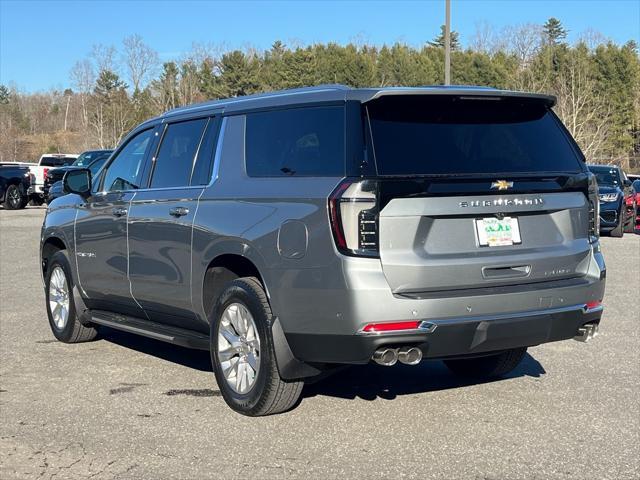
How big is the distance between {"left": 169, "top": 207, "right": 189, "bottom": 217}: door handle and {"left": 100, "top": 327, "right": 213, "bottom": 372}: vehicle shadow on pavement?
54.9 inches

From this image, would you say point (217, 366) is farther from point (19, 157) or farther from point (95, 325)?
point (19, 157)

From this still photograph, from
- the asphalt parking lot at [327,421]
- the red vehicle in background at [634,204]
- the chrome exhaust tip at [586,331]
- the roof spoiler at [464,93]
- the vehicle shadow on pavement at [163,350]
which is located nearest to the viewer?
the asphalt parking lot at [327,421]

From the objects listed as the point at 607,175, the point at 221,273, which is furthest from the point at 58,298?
the point at 607,175

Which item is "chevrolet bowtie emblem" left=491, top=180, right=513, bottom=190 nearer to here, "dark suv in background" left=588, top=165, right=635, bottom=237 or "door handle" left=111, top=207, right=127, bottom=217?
"door handle" left=111, top=207, right=127, bottom=217

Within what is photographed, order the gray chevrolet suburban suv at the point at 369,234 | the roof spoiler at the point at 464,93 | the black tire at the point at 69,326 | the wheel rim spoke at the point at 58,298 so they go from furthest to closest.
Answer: the wheel rim spoke at the point at 58,298 < the black tire at the point at 69,326 < the roof spoiler at the point at 464,93 < the gray chevrolet suburban suv at the point at 369,234

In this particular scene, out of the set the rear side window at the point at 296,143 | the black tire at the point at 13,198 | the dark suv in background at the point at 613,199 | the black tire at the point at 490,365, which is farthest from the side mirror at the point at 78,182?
the black tire at the point at 13,198

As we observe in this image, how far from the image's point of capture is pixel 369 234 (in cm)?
481

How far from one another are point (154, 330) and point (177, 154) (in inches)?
52.0

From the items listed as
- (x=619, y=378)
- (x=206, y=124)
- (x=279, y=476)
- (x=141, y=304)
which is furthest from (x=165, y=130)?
(x=619, y=378)

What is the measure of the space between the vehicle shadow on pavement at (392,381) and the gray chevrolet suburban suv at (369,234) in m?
0.80

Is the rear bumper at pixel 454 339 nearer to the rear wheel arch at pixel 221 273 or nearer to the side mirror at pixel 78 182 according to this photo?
the rear wheel arch at pixel 221 273

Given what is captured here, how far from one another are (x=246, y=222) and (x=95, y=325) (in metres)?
3.01

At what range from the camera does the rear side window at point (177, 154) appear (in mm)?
6379

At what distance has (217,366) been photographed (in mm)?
5863
